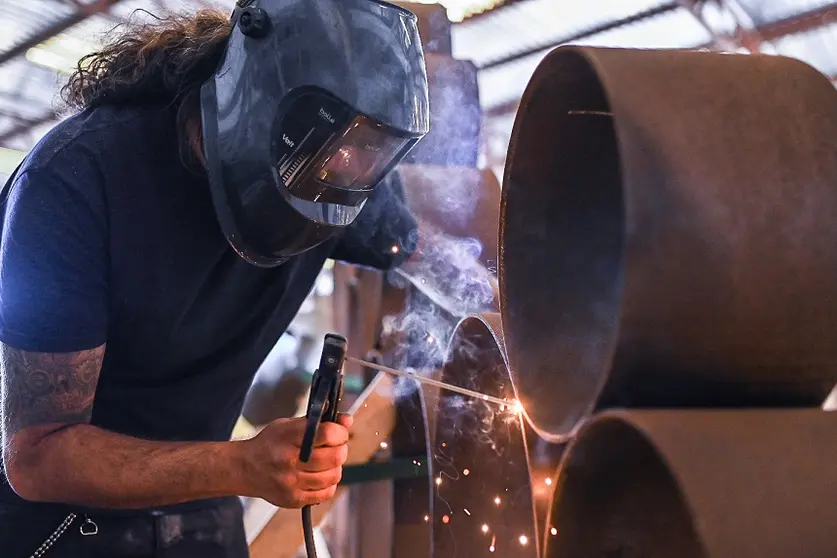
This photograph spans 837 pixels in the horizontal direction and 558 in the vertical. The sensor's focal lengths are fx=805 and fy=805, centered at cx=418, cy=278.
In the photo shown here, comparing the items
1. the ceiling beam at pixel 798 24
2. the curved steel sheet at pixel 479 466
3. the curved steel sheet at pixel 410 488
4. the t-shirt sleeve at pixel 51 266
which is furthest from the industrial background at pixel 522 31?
the t-shirt sleeve at pixel 51 266

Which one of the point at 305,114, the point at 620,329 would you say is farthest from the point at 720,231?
the point at 305,114

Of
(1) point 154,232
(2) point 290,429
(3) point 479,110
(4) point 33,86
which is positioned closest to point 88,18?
(4) point 33,86

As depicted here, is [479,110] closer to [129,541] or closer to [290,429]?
[290,429]

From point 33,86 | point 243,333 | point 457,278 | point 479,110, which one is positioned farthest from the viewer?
point 33,86

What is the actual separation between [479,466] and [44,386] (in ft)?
2.17

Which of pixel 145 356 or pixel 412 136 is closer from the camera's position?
pixel 412 136

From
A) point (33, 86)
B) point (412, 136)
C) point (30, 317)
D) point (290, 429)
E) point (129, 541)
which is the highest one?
point (33, 86)

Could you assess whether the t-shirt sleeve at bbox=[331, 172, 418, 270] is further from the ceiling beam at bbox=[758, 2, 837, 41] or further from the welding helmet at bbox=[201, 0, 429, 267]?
the ceiling beam at bbox=[758, 2, 837, 41]

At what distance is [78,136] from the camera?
42.4 inches

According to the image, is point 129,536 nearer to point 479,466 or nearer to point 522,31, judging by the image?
point 479,466

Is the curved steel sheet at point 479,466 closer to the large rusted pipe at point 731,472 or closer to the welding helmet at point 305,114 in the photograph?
the welding helmet at point 305,114

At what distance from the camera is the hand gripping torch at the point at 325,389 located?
2.79 ft

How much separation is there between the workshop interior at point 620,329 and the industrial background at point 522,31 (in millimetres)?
1201

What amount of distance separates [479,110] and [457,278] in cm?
41
